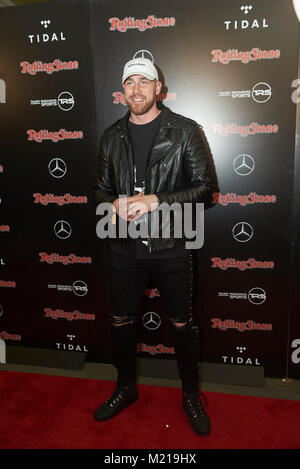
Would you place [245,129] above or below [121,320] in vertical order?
above

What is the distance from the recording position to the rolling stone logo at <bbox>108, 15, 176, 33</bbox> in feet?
8.39

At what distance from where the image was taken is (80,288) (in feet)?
10.2

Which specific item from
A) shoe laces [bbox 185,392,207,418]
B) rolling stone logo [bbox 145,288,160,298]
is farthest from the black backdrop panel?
shoe laces [bbox 185,392,207,418]

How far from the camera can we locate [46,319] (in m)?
3.24

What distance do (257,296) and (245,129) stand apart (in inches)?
49.2

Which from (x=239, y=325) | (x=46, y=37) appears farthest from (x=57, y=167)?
(x=239, y=325)

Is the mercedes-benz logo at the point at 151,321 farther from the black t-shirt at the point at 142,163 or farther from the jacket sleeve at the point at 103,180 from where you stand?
the jacket sleeve at the point at 103,180

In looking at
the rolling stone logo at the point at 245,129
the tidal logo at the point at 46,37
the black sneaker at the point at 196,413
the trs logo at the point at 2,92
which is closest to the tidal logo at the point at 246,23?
the rolling stone logo at the point at 245,129

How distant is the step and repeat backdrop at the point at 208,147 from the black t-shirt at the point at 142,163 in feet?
0.90

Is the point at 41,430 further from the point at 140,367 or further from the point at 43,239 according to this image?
the point at 43,239

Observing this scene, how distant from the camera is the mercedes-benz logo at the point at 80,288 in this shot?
3090mm

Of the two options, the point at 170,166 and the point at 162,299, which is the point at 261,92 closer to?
the point at 170,166

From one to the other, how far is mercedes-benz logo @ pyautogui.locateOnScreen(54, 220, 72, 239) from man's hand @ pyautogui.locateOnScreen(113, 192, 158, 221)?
106 cm

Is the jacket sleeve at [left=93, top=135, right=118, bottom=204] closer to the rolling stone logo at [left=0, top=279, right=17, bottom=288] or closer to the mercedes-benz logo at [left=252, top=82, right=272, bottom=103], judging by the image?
the mercedes-benz logo at [left=252, top=82, right=272, bottom=103]
